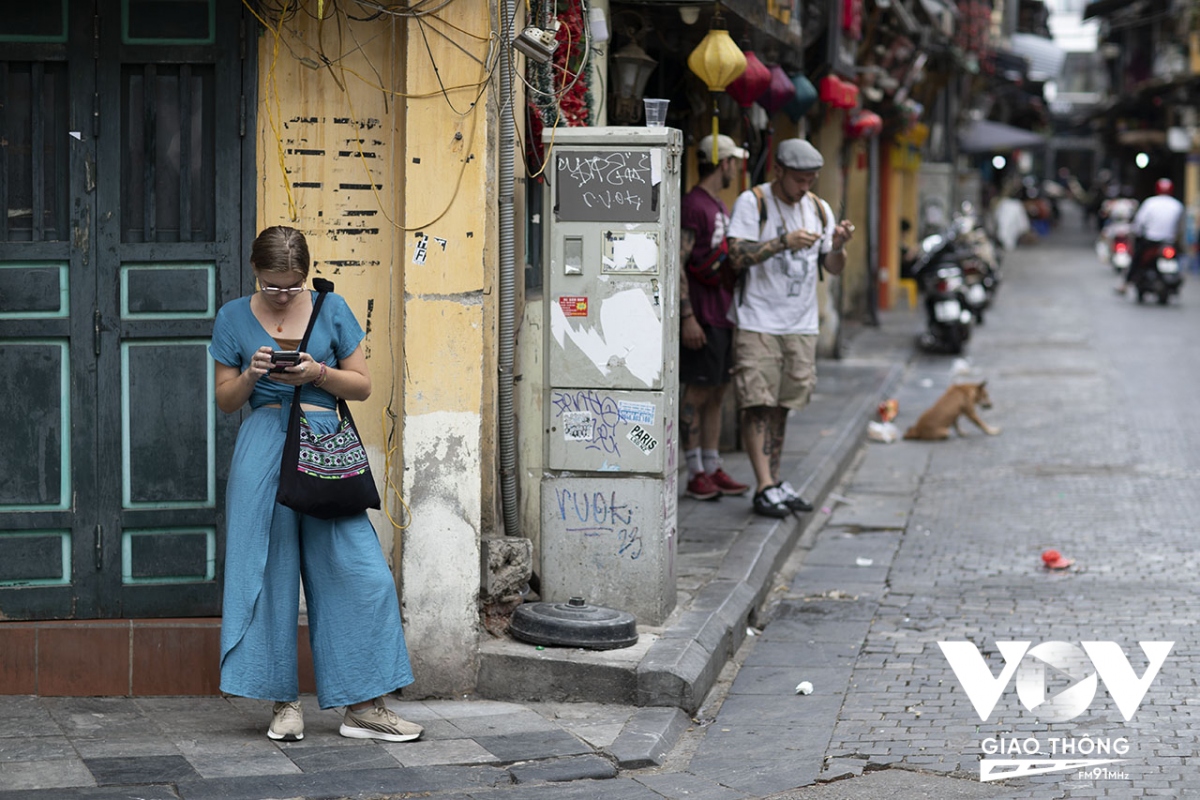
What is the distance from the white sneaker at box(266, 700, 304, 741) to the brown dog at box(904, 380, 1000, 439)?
8.18 m

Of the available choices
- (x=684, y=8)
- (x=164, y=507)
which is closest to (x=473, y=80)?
(x=164, y=507)

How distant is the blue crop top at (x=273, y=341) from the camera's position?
4.92m

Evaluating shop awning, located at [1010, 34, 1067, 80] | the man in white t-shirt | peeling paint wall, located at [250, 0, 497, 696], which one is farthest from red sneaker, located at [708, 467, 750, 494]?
shop awning, located at [1010, 34, 1067, 80]

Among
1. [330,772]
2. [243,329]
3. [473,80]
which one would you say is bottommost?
[330,772]

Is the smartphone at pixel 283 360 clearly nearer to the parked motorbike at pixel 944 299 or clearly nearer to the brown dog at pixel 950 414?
the brown dog at pixel 950 414

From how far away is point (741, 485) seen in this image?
9.12 meters

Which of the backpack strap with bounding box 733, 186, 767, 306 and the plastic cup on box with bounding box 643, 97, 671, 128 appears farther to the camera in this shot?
the backpack strap with bounding box 733, 186, 767, 306

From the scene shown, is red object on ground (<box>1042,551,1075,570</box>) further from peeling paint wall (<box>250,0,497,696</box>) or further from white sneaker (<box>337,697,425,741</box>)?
white sneaker (<box>337,697,425,741</box>)

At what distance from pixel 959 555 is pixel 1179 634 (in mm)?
1835

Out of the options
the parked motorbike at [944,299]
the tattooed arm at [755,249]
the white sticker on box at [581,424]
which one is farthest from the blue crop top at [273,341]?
the parked motorbike at [944,299]

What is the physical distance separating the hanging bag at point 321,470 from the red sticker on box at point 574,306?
4.24 feet

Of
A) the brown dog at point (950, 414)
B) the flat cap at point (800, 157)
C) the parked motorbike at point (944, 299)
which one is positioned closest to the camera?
the flat cap at point (800, 157)

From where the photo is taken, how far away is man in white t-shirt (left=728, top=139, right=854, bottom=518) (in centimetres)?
803

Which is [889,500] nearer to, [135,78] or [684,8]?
[684,8]
